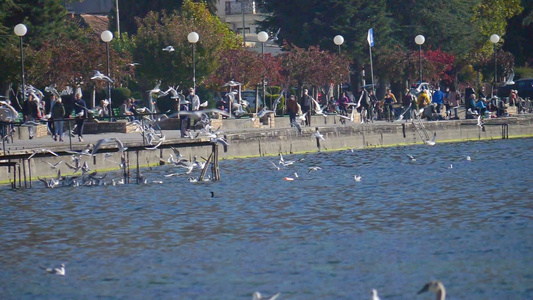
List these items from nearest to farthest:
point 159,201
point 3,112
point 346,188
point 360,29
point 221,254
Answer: point 221,254 → point 159,201 → point 346,188 → point 3,112 → point 360,29

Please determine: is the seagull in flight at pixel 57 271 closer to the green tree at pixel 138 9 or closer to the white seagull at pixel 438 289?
the white seagull at pixel 438 289

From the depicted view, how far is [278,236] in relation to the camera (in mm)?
17641

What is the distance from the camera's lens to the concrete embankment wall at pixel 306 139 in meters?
27.6

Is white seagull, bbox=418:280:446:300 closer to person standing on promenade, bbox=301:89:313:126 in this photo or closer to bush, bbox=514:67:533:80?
person standing on promenade, bbox=301:89:313:126

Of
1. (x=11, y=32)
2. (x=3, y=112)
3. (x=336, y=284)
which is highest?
(x=11, y=32)

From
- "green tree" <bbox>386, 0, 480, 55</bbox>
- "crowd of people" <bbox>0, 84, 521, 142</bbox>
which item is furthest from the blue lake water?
"green tree" <bbox>386, 0, 480, 55</bbox>

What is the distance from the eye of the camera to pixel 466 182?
26078mm

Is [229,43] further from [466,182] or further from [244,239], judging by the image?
[244,239]

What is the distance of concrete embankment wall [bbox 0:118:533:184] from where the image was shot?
27.6 m

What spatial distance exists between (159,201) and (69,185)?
3.67 metres

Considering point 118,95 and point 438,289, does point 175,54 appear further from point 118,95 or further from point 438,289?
point 438,289

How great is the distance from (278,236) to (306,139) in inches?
678

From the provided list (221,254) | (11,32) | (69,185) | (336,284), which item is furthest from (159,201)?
(11,32)

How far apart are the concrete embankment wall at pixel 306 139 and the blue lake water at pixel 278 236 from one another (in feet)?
2.62
